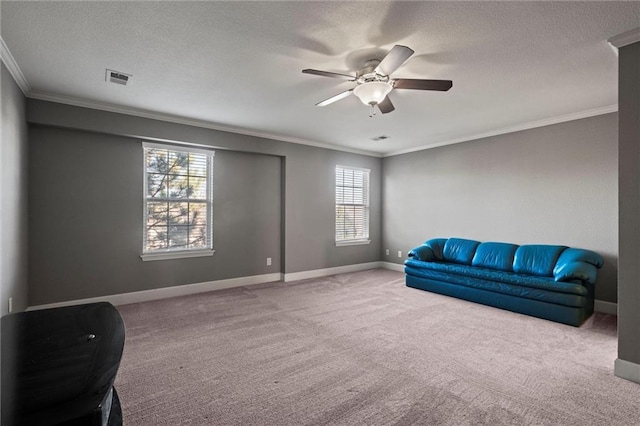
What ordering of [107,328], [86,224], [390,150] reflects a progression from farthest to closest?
[390,150], [86,224], [107,328]

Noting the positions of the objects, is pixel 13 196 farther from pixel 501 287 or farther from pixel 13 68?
pixel 501 287

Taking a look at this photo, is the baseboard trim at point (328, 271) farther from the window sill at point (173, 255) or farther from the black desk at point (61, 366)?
the black desk at point (61, 366)

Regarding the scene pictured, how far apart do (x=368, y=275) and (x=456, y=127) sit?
313 centimetres

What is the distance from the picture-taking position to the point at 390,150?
6801 millimetres

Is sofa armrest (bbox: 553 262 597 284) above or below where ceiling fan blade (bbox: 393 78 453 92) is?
below

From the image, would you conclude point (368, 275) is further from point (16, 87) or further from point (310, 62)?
point (16, 87)

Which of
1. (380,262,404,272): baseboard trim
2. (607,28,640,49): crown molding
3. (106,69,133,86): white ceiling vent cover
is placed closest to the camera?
(607,28,640,49): crown molding

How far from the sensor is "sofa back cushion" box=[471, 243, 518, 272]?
461cm

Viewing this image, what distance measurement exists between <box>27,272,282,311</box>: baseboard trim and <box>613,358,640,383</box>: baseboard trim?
14.7 ft

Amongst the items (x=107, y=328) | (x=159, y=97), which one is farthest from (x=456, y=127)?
(x=107, y=328)

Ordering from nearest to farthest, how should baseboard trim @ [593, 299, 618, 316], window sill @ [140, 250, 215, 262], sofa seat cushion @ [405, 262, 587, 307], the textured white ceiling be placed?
the textured white ceiling, sofa seat cushion @ [405, 262, 587, 307], baseboard trim @ [593, 299, 618, 316], window sill @ [140, 250, 215, 262]

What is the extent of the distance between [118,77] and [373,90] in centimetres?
252

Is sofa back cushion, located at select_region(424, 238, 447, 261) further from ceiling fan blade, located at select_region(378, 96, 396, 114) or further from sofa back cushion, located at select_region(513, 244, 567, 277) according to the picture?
ceiling fan blade, located at select_region(378, 96, 396, 114)

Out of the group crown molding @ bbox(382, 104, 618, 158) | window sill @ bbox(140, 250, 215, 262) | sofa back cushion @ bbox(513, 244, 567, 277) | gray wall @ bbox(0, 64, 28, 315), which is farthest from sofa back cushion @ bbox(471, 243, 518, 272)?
gray wall @ bbox(0, 64, 28, 315)
